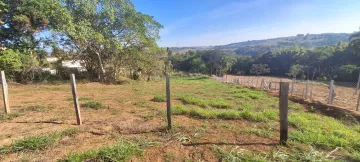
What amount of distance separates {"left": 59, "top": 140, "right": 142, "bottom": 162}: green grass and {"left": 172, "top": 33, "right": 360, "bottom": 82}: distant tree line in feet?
96.4

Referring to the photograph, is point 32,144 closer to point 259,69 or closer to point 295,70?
A: point 295,70

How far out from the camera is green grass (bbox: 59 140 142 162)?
2211 millimetres

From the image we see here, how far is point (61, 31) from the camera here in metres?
10.8

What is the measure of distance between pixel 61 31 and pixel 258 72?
48.7m

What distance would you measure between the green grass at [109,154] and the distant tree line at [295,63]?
1157 inches

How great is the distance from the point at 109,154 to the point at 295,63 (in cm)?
5316

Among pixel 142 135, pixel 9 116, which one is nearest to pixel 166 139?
pixel 142 135

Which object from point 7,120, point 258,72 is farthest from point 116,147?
point 258,72

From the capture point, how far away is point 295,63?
1759 inches

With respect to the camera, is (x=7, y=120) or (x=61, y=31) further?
(x=61, y=31)

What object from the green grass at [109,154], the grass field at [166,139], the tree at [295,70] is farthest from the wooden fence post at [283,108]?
the tree at [295,70]

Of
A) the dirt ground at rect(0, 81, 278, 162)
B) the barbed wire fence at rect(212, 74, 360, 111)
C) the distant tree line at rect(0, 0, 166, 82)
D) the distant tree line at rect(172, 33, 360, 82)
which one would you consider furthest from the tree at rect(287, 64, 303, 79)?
the dirt ground at rect(0, 81, 278, 162)

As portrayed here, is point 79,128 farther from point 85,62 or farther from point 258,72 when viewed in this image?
point 258,72

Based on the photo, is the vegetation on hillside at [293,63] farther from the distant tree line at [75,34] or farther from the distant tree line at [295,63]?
the distant tree line at [75,34]
